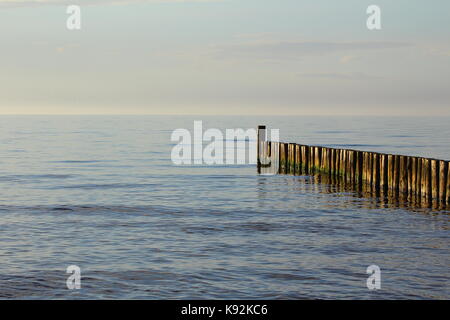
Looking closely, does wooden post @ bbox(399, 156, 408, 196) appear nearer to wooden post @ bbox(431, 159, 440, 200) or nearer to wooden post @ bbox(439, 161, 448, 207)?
wooden post @ bbox(431, 159, 440, 200)

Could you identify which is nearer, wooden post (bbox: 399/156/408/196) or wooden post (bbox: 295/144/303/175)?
wooden post (bbox: 399/156/408/196)

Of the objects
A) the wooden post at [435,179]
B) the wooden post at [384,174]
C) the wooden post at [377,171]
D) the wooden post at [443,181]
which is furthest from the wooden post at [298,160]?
the wooden post at [443,181]

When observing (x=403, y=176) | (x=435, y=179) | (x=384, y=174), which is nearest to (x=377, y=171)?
(x=384, y=174)

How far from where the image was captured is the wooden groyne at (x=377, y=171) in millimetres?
20328

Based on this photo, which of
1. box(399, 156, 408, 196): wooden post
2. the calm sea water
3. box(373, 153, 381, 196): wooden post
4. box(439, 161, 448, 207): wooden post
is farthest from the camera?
box(373, 153, 381, 196): wooden post

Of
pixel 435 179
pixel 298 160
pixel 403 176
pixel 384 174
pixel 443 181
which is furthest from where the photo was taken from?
pixel 298 160

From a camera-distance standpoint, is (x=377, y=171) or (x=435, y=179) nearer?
(x=435, y=179)

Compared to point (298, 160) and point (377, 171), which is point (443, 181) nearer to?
point (377, 171)

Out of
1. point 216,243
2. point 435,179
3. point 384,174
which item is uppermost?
point 435,179

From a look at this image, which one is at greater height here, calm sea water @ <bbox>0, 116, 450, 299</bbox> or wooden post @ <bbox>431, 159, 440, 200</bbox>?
wooden post @ <bbox>431, 159, 440, 200</bbox>

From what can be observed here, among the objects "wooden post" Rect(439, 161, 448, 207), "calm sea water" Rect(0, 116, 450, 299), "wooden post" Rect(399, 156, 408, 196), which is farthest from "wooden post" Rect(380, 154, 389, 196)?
"wooden post" Rect(439, 161, 448, 207)

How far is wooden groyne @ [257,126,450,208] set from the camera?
800 inches

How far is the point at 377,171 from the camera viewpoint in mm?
24188
